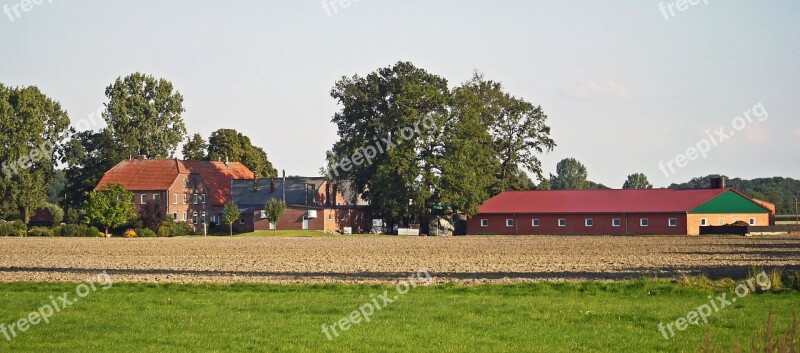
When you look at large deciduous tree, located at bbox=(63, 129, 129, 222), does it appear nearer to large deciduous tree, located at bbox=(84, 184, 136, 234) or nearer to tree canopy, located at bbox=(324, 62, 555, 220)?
large deciduous tree, located at bbox=(84, 184, 136, 234)

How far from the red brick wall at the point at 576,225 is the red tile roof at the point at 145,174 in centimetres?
3539

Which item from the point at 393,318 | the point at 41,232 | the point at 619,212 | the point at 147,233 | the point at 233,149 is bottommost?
the point at 393,318

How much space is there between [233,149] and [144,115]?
1408 centimetres

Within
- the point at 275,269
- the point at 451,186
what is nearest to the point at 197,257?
the point at 275,269

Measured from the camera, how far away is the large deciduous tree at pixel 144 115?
118188mm

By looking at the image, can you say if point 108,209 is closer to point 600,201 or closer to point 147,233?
point 147,233

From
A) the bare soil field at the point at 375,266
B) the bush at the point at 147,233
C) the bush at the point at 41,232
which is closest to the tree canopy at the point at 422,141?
the bush at the point at 147,233

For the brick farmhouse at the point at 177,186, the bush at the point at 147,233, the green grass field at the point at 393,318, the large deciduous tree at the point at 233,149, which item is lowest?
the green grass field at the point at 393,318

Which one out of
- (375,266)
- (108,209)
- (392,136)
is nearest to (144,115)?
(108,209)

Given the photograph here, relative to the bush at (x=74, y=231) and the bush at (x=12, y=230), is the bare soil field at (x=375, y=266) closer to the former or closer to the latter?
the bush at (x=74, y=231)

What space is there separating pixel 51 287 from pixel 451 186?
65.1 metres

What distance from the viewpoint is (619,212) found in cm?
9194

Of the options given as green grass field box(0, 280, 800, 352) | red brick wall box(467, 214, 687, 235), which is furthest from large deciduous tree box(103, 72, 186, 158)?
green grass field box(0, 280, 800, 352)

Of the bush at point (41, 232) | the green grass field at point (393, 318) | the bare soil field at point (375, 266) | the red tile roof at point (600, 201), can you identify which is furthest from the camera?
the red tile roof at point (600, 201)
